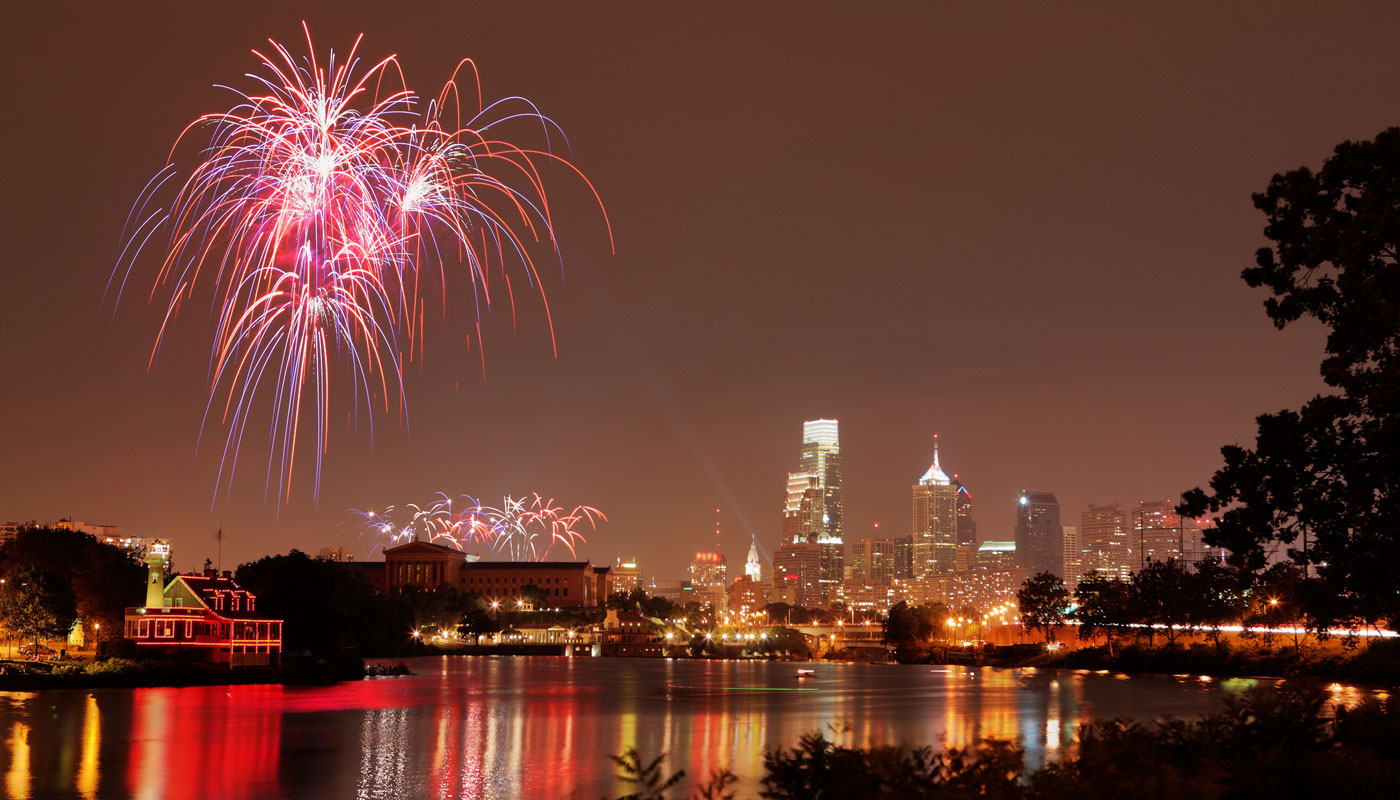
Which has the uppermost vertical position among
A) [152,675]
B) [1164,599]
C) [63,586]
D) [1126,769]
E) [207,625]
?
[1126,769]

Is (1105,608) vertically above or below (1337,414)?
below

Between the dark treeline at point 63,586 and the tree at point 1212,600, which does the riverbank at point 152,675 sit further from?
the tree at point 1212,600

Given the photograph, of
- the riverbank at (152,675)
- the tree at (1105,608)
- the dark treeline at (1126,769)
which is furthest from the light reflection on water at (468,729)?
the tree at (1105,608)

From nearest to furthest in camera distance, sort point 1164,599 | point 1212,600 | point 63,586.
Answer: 1. point 63,586
2. point 1212,600
3. point 1164,599

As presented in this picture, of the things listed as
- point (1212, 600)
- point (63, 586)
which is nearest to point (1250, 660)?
point (1212, 600)

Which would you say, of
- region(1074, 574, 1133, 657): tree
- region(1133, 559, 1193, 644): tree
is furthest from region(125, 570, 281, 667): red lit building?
region(1074, 574, 1133, 657): tree

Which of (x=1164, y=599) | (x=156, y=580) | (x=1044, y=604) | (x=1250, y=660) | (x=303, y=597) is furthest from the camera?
(x=1044, y=604)

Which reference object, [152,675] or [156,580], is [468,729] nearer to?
[152,675]
